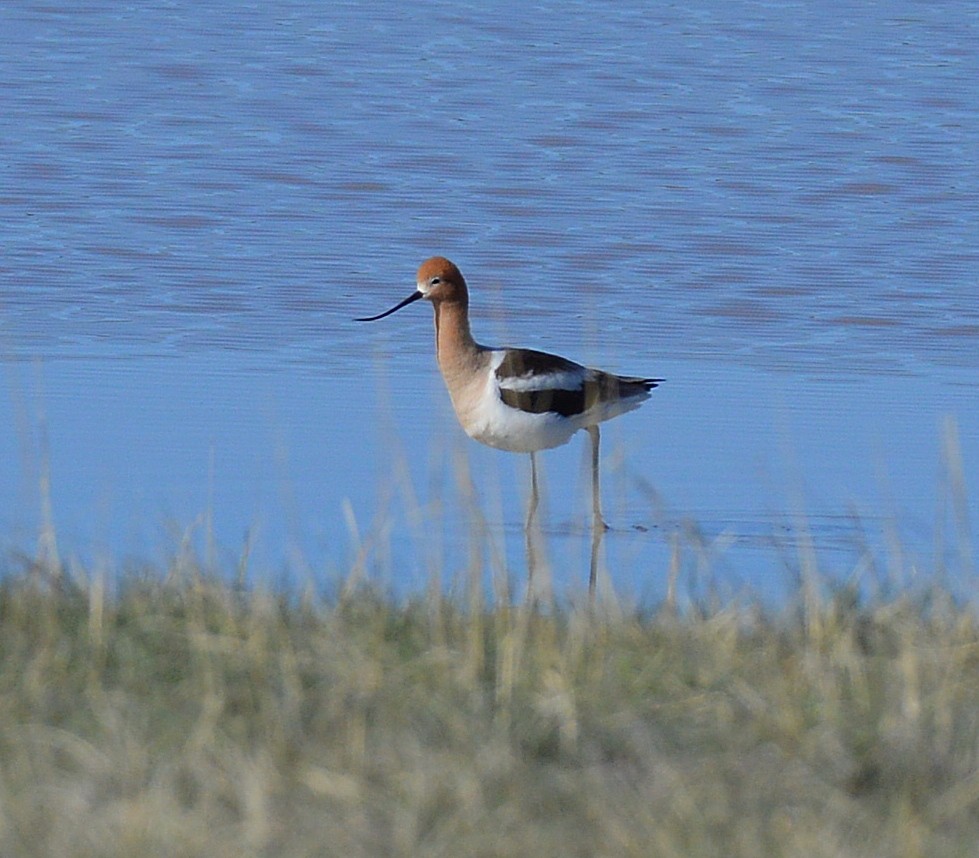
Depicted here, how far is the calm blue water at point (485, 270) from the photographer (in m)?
7.02

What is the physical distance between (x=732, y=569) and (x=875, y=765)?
2462 mm

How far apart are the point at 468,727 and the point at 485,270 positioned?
765 cm

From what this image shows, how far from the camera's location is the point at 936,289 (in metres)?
11.4

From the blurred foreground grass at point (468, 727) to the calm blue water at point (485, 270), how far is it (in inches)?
19.6

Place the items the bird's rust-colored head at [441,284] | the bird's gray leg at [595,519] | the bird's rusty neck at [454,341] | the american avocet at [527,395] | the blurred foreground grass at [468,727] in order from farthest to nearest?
the bird's rust-colored head at [441,284]
the bird's rusty neck at [454,341]
the american avocet at [527,395]
the bird's gray leg at [595,519]
the blurred foreground grass at [468,727]

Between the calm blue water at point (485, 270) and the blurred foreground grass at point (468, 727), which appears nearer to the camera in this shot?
the blurred foreground grass at point (468, 727)

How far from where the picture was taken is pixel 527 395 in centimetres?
755

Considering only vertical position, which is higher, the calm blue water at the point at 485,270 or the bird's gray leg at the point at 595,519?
the calm blue water at the point at 485,270

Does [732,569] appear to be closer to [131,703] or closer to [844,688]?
[844,688]

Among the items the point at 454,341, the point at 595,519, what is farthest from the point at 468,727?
the point at 454,341

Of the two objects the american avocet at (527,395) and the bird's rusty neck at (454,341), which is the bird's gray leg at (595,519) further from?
the bird's rusty neck at (454,341)

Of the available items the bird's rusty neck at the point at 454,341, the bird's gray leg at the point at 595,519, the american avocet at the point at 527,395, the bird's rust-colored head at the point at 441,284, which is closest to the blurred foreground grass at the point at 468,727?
the bird's gray leg at the point at 595,519

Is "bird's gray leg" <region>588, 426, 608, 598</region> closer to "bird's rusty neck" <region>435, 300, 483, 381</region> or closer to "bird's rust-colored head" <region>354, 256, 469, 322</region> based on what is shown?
"bird's rusty neck" <region>435, 300, 483, 381</region>

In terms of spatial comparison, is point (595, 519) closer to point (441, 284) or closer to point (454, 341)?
point (454, 341)
